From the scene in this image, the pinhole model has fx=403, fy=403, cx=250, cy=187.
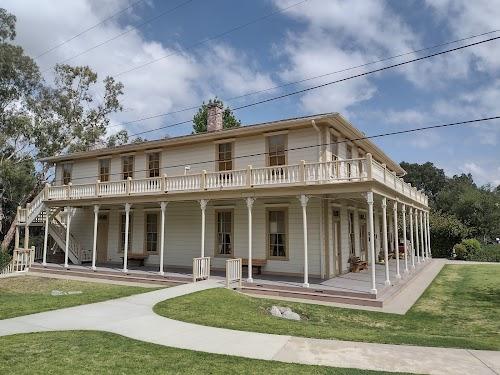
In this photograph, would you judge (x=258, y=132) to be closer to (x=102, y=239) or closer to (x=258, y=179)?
(x=258, y=179)

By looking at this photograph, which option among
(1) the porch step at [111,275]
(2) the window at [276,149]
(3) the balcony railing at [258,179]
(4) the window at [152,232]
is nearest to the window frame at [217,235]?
(3) the balcony railing at [258,179]

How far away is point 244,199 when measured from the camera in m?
18.0

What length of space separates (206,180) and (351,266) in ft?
25.9

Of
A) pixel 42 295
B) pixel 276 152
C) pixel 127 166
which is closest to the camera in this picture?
pixel 42 295

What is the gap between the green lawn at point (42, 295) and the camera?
10.7m

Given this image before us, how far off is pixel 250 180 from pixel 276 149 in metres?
2.41

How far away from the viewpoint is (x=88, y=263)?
76.4ft

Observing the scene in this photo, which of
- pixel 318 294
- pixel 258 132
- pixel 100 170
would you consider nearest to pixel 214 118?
pixel 258 132

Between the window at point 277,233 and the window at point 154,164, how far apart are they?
711 cm

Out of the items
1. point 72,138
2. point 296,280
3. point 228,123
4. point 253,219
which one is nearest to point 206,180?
point 253,219

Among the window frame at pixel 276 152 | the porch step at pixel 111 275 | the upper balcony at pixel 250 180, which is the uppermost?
the window frame at pixel 276 152

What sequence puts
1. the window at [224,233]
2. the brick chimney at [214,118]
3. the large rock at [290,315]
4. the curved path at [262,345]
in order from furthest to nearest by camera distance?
the brick chimney at [214,118], the window at [224,233], the large rock at [290,315], the curved path at [262,345]

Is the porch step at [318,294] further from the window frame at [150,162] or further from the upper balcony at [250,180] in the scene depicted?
the window frame at [150,162]

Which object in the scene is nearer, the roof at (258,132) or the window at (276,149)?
the roof at (258,132)
